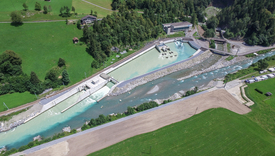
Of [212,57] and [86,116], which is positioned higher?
[212,57]

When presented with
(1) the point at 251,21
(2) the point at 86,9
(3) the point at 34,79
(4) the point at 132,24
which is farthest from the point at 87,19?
(1) the point at 251,21

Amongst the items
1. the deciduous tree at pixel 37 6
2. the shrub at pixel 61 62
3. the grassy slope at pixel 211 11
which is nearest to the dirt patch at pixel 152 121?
the shrub at pixel 61 62

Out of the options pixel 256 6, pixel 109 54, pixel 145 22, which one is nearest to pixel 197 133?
pixel 109 54

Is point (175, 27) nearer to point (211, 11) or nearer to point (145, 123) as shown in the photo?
point (211, 11)

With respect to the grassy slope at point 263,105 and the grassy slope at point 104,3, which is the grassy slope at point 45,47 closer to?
the grassy slope at point 104,3

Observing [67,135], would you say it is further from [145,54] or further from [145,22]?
[145,22]
